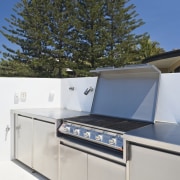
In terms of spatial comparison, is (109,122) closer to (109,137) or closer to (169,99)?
(109,137)

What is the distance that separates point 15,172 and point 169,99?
7.25 ft

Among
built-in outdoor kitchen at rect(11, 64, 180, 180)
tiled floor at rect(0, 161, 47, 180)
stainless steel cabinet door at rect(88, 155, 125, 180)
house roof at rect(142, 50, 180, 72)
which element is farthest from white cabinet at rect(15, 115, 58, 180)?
house roof at rect(142, 50, 180, 72)

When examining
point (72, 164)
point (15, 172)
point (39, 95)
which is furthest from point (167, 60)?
point (72, 164)

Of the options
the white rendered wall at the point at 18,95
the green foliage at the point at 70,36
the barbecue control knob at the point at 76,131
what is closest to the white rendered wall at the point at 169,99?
the barbecue control knob at the point at 76,131

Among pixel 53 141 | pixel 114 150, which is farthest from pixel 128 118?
pixel 53 141

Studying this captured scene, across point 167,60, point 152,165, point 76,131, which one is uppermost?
point 167,60

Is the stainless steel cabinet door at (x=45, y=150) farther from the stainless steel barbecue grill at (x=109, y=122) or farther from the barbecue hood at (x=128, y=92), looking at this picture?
the barbecue hood at (x=128, y=92)

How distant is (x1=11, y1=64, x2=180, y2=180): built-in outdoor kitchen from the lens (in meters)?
1.62

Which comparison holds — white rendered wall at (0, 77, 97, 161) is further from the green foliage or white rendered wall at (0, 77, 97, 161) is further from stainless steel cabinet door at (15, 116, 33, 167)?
the green foliage

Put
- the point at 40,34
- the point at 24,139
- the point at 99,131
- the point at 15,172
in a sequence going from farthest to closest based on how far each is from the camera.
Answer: the point at 40,34, the point at 24,139, the point at 15,172, the point at 99,131

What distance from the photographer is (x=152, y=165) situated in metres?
1.58

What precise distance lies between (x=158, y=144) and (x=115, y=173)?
0.52 metres

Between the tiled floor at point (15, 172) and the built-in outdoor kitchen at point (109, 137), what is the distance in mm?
97

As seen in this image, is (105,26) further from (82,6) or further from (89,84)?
(89,84)
